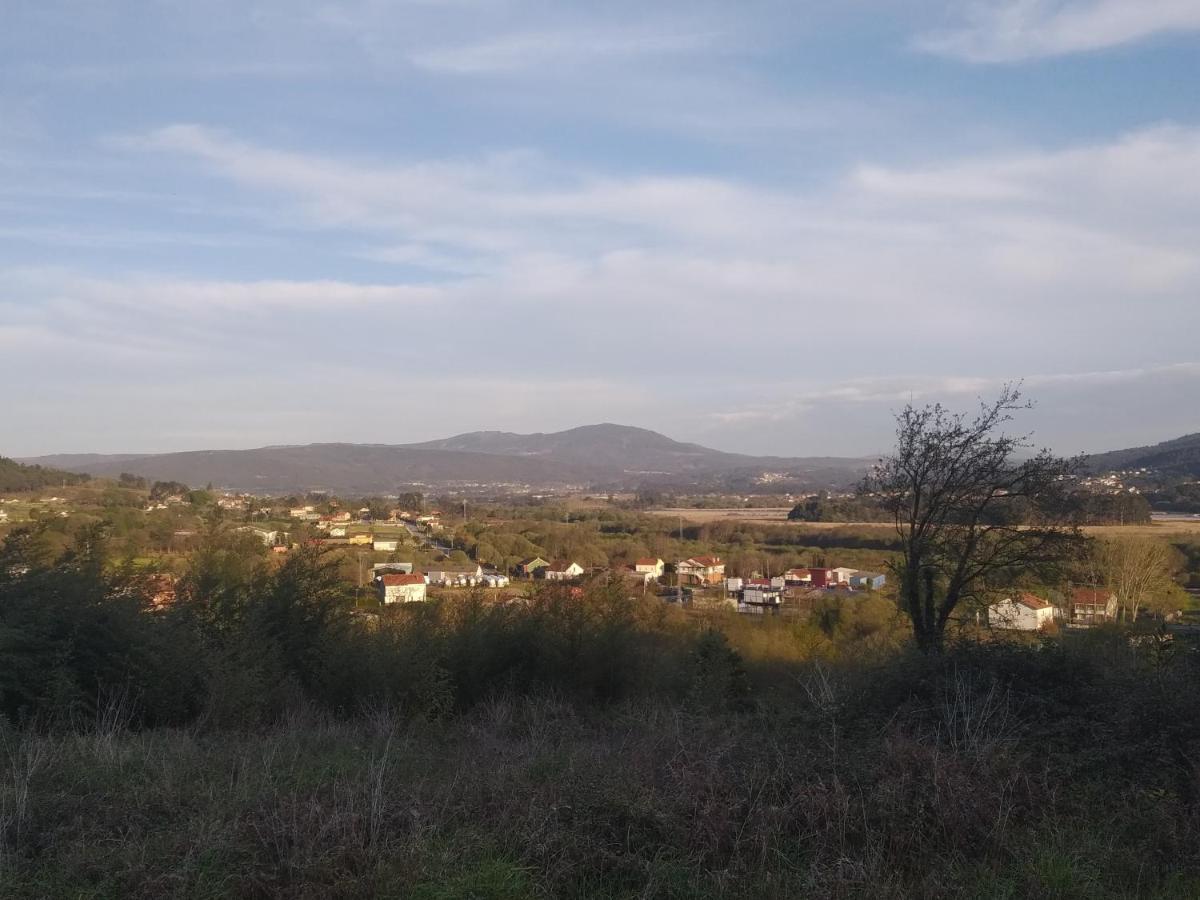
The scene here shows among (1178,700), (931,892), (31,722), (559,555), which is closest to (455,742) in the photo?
(31,722)

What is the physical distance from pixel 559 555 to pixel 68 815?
27.1 meters

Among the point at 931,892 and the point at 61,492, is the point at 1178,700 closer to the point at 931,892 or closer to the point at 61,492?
the point at 931,892

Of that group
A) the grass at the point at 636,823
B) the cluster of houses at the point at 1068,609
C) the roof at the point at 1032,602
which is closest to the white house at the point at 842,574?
the cluster of houses at the point at 1068,609

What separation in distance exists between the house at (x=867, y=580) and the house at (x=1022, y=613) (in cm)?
770

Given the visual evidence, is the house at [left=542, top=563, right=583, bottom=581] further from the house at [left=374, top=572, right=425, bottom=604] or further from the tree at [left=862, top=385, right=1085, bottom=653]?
the tree at [left=862, top=385, right=1085, bottom=653]

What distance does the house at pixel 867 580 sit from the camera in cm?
2564

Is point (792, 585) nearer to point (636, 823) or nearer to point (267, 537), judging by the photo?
point (267, 537)

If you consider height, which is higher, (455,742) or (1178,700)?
(1178,700)

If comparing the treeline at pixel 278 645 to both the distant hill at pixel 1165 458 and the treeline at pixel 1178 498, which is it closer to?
the treeline at pixel 1178 498

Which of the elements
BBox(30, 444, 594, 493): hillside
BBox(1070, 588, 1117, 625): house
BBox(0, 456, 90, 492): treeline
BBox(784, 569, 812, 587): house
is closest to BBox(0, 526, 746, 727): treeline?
BBox(1070, 588, 1117, 625): house

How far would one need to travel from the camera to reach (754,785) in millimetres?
4852

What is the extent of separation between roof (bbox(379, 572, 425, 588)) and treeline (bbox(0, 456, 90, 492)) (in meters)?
17.9

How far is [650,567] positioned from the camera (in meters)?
30.4

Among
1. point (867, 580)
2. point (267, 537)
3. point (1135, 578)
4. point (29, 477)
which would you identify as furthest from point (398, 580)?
point (29, 477)
